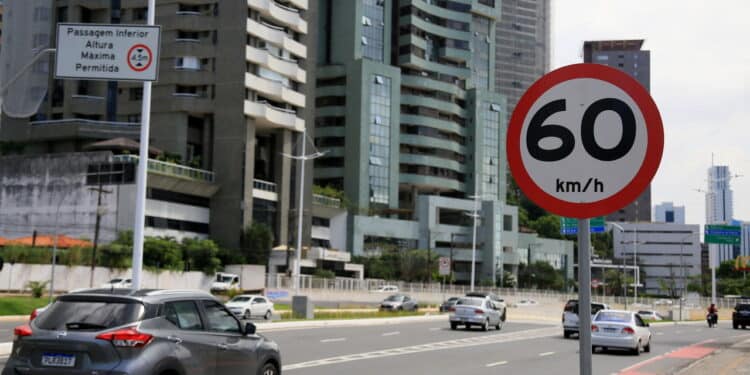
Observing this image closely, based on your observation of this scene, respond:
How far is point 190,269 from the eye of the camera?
77375 mm

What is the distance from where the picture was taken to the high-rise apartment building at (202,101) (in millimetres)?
86875

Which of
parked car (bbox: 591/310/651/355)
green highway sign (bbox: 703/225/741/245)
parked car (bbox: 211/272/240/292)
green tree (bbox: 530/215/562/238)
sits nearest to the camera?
parked car (bbox: 591/310/651/355)

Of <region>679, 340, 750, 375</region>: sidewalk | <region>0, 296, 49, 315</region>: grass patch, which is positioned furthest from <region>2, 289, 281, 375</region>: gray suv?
<region>0, 296, 49, 315</region>: grass patch

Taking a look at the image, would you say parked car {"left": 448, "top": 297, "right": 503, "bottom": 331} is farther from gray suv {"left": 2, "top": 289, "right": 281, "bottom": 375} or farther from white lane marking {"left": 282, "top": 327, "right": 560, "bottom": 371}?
gray suv {"left": 2, "top": 289, "right": 281, "bottom": 375}

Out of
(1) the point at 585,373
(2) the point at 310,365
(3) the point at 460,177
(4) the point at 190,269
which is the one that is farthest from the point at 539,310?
(1) the point at 585,373

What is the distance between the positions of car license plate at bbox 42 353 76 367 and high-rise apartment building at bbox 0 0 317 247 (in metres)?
77.9

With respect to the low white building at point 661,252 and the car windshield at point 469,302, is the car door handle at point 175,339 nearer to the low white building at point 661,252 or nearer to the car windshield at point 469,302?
the car windshield at point 469,302

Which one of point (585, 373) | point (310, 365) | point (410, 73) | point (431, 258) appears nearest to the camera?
point (585, 373)

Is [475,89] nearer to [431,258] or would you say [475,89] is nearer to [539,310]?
[431,258]

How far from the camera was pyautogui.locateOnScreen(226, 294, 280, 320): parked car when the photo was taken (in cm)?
4841

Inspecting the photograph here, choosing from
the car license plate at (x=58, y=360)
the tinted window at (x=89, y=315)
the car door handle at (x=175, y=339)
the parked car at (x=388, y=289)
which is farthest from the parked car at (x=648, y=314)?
the car license plate at (x=58, y=360)

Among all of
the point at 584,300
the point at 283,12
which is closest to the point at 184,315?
the point at 584,300

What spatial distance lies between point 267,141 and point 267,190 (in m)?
7.24

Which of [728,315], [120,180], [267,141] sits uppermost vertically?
[267,141]
